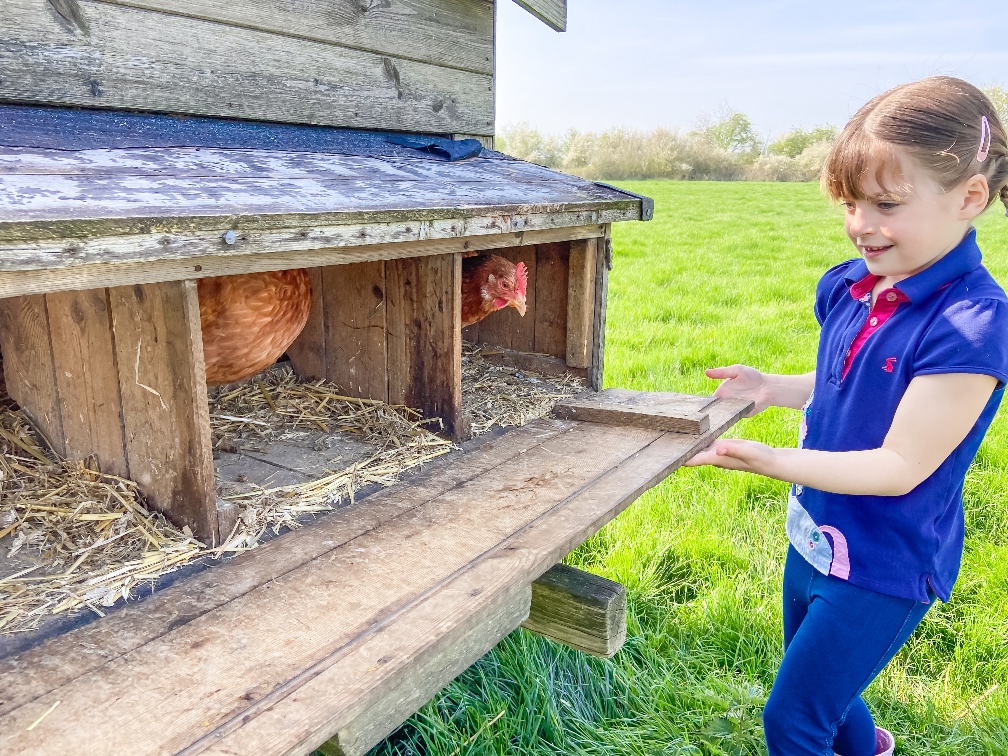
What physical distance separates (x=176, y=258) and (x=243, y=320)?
2.40 ft

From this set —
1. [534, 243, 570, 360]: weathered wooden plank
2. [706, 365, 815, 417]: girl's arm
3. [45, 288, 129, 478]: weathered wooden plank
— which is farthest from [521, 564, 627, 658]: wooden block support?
[45, 288, 129, 478]: weathered wooden plank

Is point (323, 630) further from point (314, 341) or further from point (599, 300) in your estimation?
point (599, 300)

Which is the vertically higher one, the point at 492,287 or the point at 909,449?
the point at 492,287

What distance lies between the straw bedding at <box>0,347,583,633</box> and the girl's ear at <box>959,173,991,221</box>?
110 cm

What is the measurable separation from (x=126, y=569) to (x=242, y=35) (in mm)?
1254

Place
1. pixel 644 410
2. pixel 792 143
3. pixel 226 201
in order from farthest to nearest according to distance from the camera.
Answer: pixel 792 143 < pixel 644 410 < pixel 226 201

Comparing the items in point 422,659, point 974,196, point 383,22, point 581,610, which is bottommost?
point 581,610

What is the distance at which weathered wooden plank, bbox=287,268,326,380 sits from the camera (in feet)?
7.15

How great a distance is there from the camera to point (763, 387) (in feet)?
7.11

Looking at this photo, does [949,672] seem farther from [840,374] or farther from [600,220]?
[600,220]

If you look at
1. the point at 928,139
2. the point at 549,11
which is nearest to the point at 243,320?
the point at 928,139

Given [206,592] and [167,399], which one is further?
[167,399]

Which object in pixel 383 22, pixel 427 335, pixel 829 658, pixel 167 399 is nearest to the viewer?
pixel 167 399

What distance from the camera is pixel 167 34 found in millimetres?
1697
